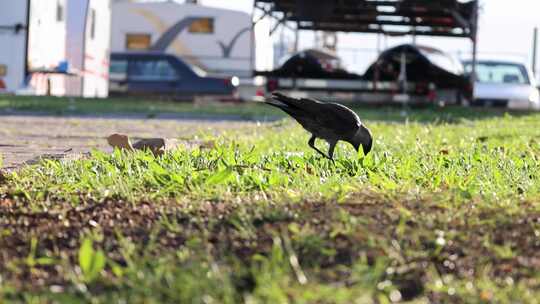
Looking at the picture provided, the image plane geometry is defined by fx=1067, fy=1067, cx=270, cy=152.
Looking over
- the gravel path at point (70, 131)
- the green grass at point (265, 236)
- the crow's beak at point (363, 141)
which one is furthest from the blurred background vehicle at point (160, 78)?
the green grass at point (265, 236)

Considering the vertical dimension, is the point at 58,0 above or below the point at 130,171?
above

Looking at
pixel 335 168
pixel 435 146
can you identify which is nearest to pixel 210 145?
pixel 435 146

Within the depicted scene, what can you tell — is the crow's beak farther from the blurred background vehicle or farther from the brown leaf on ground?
the blurred background vehicle

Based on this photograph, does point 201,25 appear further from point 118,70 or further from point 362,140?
point 362,140

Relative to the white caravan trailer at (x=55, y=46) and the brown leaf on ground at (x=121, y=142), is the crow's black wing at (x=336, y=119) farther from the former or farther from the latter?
the white caravan trailer at (x=55, y=46)

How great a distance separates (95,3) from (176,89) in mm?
3563

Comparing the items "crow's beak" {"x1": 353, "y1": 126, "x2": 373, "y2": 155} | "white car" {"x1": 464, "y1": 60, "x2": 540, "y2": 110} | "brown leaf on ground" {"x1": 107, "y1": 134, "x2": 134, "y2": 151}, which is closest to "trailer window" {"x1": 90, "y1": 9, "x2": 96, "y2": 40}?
"white car" {"x1": 464, "y1": 60, "x2": 540, "y2": 110}

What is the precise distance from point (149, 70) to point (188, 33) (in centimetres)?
150

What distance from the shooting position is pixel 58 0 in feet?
72.7

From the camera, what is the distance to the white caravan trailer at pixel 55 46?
20.9 meters

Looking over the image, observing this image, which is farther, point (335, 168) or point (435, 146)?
point (435, 146)

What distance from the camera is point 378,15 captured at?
21.8 metres

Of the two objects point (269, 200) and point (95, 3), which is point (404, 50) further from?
point (269, 200)

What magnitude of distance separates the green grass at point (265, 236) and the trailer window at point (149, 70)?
2182cm
